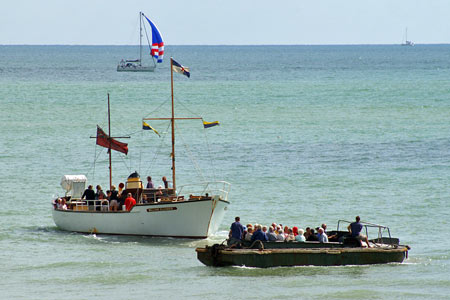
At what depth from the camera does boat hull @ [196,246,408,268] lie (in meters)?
27.3

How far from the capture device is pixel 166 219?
1294 inches

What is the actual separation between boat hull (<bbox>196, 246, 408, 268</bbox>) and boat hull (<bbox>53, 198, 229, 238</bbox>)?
4.72 metres

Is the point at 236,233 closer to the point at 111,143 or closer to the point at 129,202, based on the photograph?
the point at 129,202

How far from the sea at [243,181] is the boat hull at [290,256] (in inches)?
8.9

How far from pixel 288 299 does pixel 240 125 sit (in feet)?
153

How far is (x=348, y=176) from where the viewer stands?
149ft

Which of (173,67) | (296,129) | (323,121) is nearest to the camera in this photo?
(173,67)

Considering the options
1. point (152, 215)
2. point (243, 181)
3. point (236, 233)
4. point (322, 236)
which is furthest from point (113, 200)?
point (243, 181)

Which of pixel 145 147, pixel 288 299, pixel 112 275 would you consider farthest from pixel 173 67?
pixel 145 147

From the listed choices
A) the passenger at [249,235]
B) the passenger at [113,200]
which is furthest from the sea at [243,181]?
the passenger at [113,200]

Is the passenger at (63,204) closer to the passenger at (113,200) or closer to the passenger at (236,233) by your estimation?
the passenger at (113,200)

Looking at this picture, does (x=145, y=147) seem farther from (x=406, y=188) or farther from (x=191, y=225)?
(x=191, y=225)

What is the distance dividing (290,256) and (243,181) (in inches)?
680

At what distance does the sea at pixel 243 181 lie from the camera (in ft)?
Answer: 86.1
